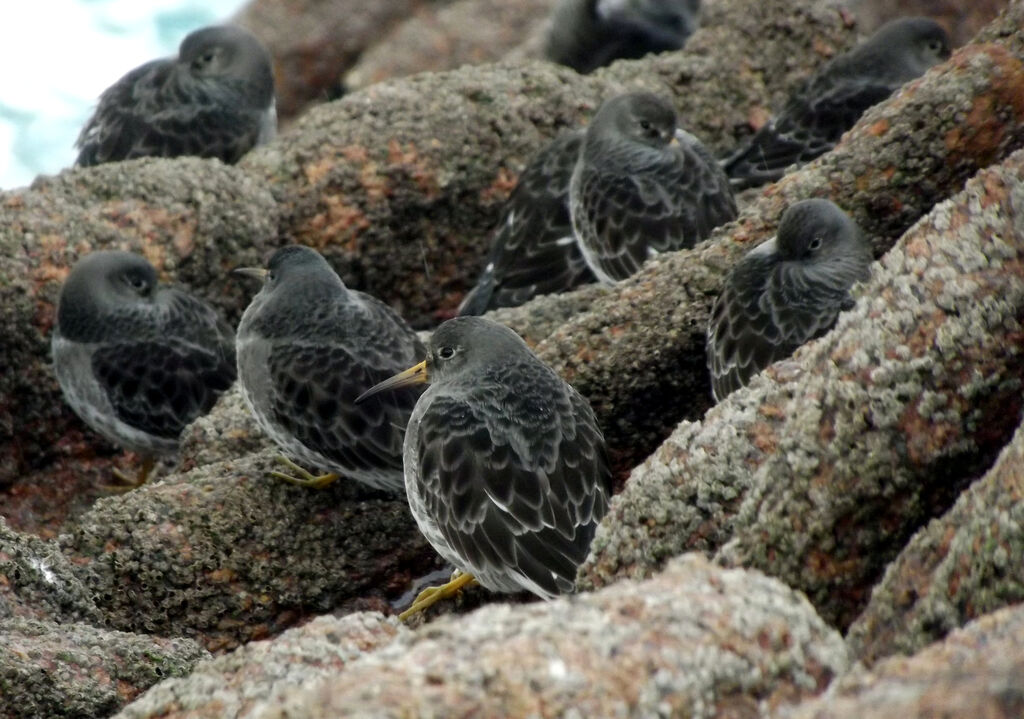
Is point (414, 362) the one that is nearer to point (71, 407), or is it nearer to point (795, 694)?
point (71, 407)

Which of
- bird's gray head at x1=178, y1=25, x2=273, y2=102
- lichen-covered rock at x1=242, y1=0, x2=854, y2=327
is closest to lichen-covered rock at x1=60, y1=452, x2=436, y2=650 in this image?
lichen-covered rock at x1=242, y1=0, x2=854, y2=327

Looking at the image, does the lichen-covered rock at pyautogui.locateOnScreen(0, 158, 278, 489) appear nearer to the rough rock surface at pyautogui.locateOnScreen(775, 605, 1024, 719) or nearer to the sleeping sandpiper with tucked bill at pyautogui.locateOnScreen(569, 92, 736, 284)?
the sleeping sandpiper with tucked bill at pyautogui.locateOnScreen(569, 92, 736, 284)

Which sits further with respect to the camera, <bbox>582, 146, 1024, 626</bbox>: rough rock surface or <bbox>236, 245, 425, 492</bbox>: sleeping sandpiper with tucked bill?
<bbox>236, 245, 425, 492</bbox>: sleeping sandpiper with tucked bill

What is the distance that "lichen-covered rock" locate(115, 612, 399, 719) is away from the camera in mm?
3586

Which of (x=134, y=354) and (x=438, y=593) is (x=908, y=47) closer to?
(x=134, y=354)

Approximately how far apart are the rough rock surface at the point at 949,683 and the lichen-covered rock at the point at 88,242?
19.8ft

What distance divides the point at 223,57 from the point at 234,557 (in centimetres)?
543

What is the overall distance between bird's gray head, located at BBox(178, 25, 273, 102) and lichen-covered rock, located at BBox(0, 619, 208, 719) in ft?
20.6

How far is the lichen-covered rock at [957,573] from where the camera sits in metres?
3.22

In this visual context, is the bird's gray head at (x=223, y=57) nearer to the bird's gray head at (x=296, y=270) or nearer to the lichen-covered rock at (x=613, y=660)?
the bird's gray head at (x=296, y=270)

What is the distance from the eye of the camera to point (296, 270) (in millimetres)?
7039

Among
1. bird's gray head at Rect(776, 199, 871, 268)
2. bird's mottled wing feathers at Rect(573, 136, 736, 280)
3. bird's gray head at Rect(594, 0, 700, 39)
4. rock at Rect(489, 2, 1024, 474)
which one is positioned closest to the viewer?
bird's gray head at Rect(776, 199, 871, 268)

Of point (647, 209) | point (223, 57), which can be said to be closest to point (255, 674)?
point (647, 209)

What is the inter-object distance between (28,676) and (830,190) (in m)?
4.05
